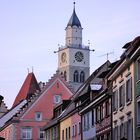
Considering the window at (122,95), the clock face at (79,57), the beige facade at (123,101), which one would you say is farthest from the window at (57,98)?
the clock face at (79,57)

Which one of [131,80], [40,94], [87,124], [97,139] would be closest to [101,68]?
[87,124]

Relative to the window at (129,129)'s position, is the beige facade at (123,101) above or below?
above

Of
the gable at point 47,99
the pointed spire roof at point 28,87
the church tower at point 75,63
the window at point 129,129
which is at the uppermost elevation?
the church tower at point 75,63

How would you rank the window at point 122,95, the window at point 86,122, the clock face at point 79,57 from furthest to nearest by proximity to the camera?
the clock face at point 79,57
the window at point 86,122
the window at point 122,95

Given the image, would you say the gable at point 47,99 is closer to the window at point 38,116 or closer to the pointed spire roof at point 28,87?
the window at point 38,116

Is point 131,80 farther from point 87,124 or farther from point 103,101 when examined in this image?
point 87,124

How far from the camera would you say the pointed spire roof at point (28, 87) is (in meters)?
111

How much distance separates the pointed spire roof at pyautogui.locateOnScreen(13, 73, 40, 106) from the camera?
11144cm

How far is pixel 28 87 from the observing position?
112 metres

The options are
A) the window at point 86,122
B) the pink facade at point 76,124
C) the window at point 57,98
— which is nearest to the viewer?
the window at point 86,122

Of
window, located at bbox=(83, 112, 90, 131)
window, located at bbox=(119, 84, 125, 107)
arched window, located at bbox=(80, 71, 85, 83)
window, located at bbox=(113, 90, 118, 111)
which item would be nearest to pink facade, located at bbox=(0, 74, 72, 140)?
window, located at bbox=(83, 112, 90, 131)

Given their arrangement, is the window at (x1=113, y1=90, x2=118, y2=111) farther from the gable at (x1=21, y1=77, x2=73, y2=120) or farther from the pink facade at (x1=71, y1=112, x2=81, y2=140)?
the gable at (x1=21, y1=77, x2=73, y2=120)

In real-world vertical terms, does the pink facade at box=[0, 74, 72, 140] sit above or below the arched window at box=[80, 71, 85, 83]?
below

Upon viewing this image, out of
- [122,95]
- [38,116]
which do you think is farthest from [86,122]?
[38,116]
